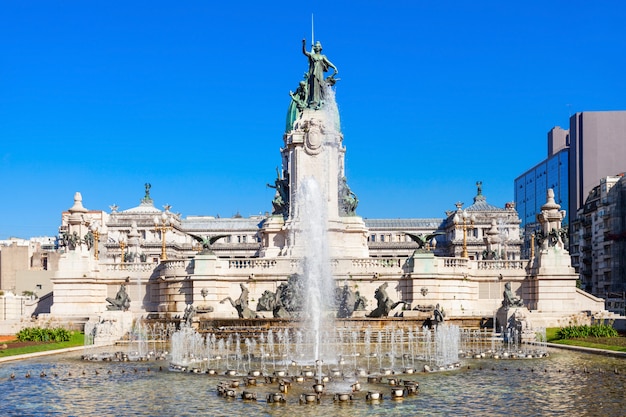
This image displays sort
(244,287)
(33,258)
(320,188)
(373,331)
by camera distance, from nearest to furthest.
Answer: (373,331) → (244,287) → (320,188) → (33,258)

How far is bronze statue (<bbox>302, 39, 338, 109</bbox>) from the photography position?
207ft

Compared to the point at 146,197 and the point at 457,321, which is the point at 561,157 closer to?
the point at 146,197

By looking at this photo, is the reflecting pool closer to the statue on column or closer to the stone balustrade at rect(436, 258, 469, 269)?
the stone balustrade at rect(436, 258, 469, 269)

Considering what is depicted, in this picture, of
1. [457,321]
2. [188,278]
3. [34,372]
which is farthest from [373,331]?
[34,372]

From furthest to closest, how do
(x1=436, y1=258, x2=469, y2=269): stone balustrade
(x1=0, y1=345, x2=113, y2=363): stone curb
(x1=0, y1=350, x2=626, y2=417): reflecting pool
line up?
(x1=436, y1=258, x2=469, y2=269): stone balustrade, (x1=0, y1=345, x2=113, y2=363): stone curb, (x1=0, y1=350, x2=626, y2=417): reflecting pool

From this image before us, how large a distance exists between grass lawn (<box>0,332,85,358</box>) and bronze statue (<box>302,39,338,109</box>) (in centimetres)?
3017

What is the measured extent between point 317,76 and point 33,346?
3649 cm

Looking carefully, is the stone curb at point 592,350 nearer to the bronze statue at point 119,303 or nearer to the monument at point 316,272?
the monument at point 316,272

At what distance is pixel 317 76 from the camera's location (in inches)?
2502

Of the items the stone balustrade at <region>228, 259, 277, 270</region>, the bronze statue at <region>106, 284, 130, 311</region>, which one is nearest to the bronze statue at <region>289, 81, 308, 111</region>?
the stone balustrade at <region>228, 259, 277, 270</region>

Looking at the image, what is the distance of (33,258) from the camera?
12781cm

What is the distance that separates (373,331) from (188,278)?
14.6 metres

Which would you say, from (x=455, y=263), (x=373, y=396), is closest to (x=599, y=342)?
(x=455, y=263)

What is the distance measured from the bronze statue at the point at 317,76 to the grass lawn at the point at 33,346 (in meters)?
30.2
